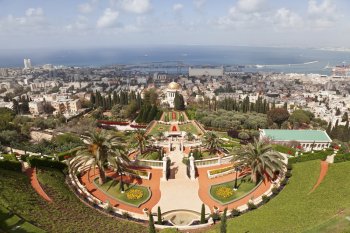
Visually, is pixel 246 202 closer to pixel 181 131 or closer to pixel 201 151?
pixel 201 151

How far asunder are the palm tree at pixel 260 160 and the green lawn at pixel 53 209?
586 inches

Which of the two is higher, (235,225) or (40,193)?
(40,193)

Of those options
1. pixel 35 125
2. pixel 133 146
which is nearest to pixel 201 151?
pixel 133 146

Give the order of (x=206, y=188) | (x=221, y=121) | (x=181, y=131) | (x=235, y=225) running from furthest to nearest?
(x=221, y=121) < (x=181, y=131) < (x=206, y=188) < (x=235, y=225)

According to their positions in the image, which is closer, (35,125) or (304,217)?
(304,217)

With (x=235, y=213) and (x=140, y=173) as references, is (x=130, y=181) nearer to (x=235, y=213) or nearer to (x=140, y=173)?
(x=140, y=173)

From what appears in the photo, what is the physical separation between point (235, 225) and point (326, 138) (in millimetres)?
37960

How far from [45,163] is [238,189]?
24.6 meters

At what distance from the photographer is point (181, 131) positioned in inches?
2397

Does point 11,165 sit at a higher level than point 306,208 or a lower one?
higher

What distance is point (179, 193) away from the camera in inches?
1240

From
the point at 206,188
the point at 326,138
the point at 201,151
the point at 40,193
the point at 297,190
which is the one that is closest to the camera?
the point at 40,193

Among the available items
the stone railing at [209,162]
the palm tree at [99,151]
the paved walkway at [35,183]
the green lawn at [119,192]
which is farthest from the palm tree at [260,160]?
the paved walkway at [35,183]

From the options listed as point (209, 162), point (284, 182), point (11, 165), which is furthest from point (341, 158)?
point (11, 165)
